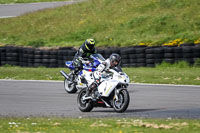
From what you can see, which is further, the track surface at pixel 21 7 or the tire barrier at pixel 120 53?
the track surface at pixel 21 7

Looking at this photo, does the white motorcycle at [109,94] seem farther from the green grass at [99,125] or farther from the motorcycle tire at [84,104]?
the green grass at [99,125]

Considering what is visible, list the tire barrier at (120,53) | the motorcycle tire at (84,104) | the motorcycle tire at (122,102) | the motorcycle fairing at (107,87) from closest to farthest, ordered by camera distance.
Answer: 1. the motorcycle tire at (122,102)
2. the motorcycle fairing at (107,87)
3. the motorcycle tire at (84,104)
4. the tire barrier at (120,53)

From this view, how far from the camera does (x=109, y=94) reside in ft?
35.1

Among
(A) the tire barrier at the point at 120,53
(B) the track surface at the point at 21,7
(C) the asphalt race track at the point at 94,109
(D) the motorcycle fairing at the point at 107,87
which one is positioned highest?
(B) the track surface at the point at 21,7

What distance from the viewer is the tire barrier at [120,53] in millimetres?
19266

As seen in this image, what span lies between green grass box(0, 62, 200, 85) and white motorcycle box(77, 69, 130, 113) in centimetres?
592

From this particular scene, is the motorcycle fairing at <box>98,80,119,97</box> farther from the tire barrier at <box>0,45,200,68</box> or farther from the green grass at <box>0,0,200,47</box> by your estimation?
the green grass at <box>0,0,200,47</box>

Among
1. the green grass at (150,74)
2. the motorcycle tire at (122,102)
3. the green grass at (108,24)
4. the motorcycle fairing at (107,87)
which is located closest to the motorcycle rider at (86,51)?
the green grass at (150,74)

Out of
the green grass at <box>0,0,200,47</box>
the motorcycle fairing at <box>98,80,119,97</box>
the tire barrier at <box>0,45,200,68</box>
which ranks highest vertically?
the green grass at <box>0,0,200,47</box>

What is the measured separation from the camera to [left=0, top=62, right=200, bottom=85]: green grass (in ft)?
56.1

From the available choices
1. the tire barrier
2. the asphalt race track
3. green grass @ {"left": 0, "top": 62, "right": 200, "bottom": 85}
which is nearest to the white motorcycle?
the asphalt race track

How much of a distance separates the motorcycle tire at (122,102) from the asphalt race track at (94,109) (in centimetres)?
13

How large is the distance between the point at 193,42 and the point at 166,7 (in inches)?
292

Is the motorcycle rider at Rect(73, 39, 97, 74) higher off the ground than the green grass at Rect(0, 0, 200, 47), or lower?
lower
